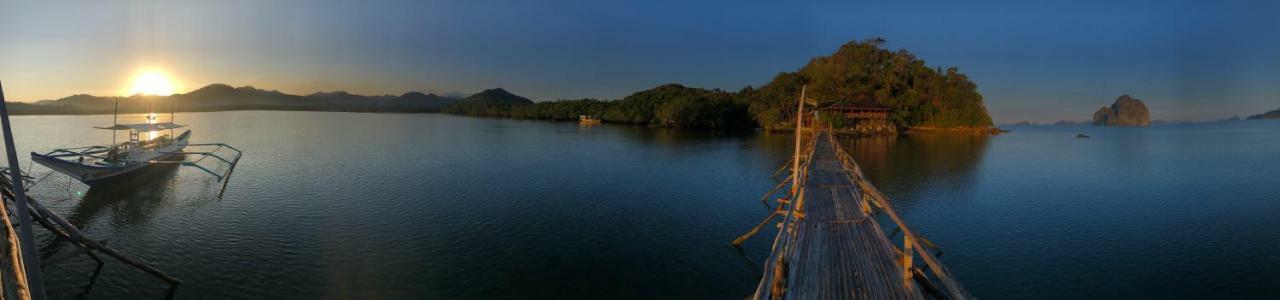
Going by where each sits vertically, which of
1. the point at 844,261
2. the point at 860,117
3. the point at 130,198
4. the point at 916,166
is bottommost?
the point at 130,198

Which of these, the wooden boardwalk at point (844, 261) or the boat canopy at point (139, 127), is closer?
the wooden boardwalk at point (844, 261)

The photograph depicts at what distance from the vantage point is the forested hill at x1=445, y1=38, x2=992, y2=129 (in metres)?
87.4

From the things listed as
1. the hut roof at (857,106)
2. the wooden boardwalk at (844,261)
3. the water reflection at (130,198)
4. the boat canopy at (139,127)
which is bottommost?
the water reflection at (130,198)

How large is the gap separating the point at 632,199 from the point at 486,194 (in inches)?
316

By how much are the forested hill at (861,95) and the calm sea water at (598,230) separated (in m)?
53.5

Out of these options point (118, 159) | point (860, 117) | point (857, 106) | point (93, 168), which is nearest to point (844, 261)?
point (93, 168)

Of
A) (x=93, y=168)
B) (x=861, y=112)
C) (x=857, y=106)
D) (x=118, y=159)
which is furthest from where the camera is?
(x=861, y=112)

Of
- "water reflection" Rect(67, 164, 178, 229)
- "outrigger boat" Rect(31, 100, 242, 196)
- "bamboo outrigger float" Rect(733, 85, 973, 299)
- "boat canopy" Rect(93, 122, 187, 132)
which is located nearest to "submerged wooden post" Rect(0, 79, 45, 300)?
"bamboo outrigger float" Rect(733, 85, 973, 299)

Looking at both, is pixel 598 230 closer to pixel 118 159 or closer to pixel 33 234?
pixel 33 234

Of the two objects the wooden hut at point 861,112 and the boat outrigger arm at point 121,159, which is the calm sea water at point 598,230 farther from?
the wooden hut at point 861,112

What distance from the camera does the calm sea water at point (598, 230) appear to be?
42.7 feet

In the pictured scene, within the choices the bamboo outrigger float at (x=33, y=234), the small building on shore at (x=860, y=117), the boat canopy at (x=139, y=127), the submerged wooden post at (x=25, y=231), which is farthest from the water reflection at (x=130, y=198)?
the small building on shore at (x=860, y=117)

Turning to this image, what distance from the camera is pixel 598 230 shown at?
18656 millimetres

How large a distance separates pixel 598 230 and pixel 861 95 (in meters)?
83.6
